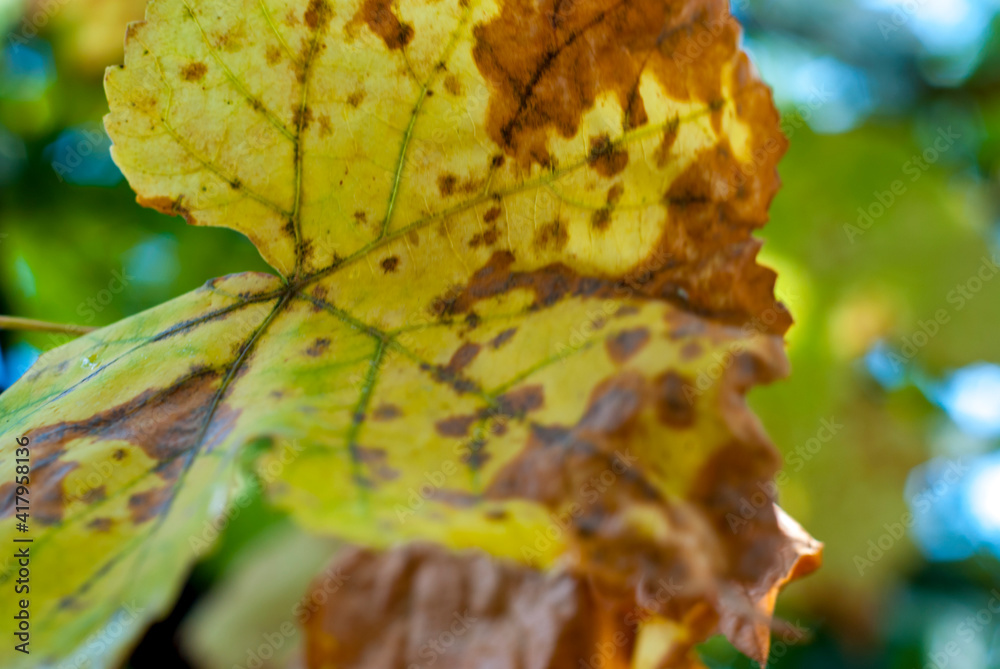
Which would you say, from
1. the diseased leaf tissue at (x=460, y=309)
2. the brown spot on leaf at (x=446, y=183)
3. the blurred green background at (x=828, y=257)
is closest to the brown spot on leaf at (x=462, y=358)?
the diseased leaf tissue at (x=460, y=309)

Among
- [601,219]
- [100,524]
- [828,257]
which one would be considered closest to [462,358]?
[601,219]

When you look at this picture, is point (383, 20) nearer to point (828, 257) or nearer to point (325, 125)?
point (325, 125)

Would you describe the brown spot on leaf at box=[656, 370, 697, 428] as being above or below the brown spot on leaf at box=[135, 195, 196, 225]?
below

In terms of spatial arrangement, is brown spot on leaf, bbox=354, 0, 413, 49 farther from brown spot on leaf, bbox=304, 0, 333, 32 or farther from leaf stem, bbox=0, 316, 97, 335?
leaf stem, bbox=0, 316, 97, 335

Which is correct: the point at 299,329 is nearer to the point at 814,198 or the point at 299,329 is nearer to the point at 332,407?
the point at 332,407

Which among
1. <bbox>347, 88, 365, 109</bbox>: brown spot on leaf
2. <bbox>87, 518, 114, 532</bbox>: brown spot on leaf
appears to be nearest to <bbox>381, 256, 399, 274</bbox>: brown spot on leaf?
<bbox>347, 88, 365, 109</bbox>: brown spot on leaf

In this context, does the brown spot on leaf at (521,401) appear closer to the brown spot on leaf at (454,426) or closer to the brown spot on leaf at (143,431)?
the brown spot on leaf at (454,426)
